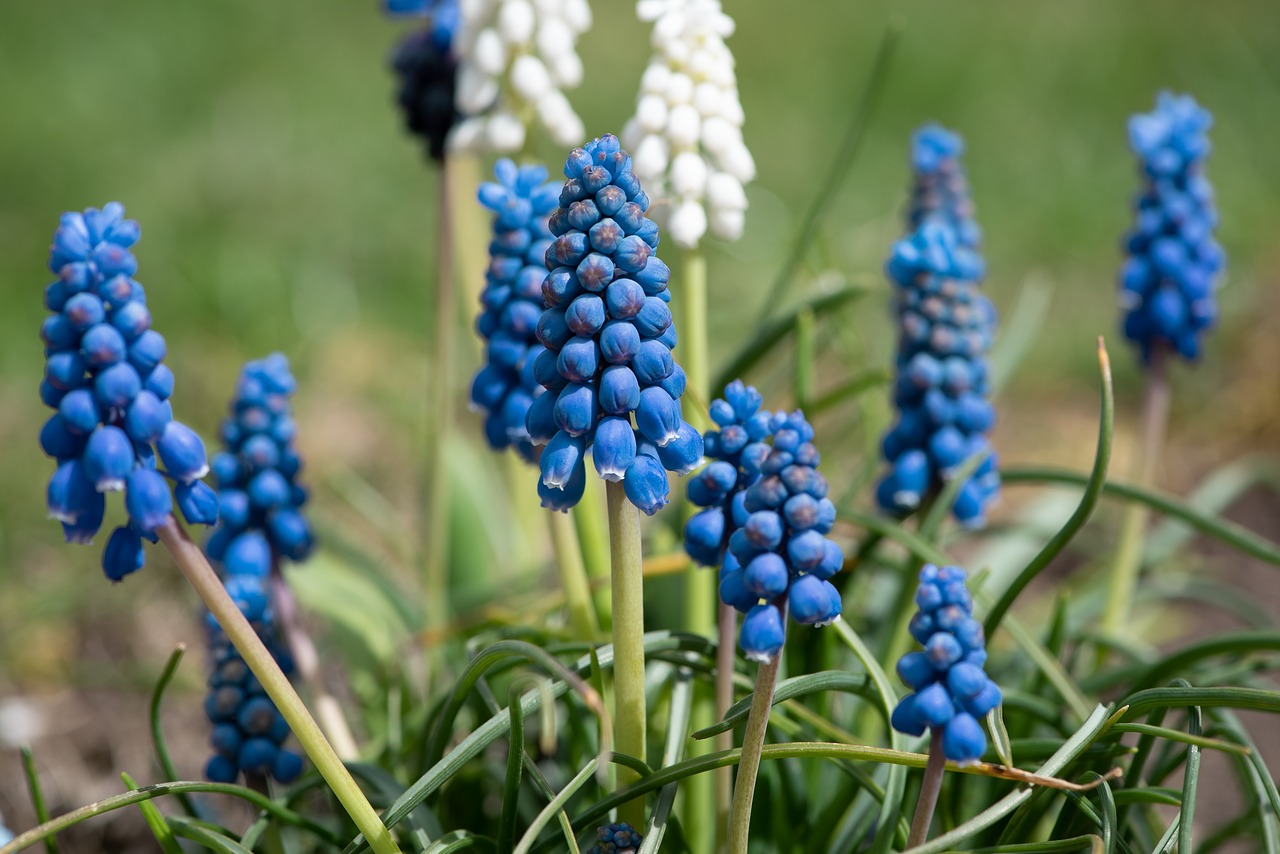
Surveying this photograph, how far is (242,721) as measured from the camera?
112 inches

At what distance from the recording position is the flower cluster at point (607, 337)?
83.0 inches

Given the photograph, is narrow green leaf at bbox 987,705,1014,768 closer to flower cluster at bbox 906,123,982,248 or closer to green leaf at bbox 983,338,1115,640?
green leaf at bbox 983,338,1115,640

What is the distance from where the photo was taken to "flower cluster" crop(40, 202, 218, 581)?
7.22 ft

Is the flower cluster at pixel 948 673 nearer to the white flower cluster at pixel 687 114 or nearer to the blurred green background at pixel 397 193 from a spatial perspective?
the white flower cluster at pixel 687 114

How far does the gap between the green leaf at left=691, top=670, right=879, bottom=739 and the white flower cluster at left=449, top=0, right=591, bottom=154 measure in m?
1.72

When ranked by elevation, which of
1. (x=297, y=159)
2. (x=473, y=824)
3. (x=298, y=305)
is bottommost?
(x=473, y=824)

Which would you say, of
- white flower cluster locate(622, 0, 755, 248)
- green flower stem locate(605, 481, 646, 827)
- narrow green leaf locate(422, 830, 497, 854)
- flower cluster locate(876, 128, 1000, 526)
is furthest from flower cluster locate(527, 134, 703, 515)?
flower cluster locate(876, 128, 1000, 526)

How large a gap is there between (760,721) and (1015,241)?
6.21 meters

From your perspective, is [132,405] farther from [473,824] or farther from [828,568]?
[473,824]

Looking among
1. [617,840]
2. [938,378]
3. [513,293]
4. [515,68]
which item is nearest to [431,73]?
[515,68]

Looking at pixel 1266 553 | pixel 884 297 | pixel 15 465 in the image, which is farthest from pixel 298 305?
pixel 1266 553

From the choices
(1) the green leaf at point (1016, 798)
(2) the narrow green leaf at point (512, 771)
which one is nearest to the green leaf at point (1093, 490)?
(1) the green leaf at point (1016, 798)

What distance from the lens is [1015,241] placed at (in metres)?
7.79

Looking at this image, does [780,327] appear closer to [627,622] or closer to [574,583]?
[574,583]
